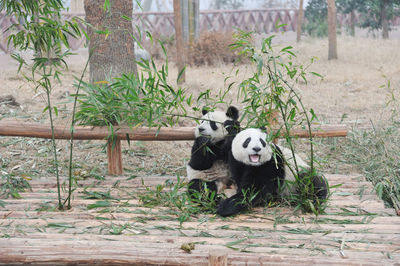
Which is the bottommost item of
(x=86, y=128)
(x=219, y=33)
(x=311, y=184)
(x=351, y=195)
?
(x=351, y=195)

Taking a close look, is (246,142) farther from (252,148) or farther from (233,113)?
(233,113)

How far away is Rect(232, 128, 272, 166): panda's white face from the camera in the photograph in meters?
3.06

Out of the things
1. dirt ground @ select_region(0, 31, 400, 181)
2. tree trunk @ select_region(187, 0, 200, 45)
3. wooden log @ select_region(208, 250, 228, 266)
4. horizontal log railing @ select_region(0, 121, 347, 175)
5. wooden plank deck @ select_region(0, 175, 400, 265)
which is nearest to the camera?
wooden log @ select_region(208, 250, 228, 266)

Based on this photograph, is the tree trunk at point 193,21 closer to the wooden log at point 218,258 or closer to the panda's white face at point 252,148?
the panda's white face at point 252,148

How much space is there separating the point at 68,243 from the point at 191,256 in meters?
0.67

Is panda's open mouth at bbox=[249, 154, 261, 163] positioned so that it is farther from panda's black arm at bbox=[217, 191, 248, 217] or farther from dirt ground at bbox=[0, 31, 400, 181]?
dirt ground at bbox=[0, 31, 400, 181]

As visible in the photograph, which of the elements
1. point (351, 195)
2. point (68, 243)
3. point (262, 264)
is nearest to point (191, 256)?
point (262, 264)

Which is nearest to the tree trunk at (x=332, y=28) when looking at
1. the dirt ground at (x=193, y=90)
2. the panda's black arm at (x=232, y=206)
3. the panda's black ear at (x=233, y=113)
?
the dirt ground at (x=193, y=90)

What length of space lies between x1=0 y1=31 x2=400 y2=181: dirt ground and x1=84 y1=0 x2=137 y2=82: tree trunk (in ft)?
2.29

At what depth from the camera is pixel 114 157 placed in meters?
4.10

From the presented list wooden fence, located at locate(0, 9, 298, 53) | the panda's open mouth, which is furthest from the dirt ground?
wooden fence, located at locate(0, 9, 298, 53)

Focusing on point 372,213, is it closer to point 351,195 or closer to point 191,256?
point 351,195

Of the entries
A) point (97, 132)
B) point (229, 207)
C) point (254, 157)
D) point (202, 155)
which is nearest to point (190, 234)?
point (229, 207)

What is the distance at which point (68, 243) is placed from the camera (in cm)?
251
